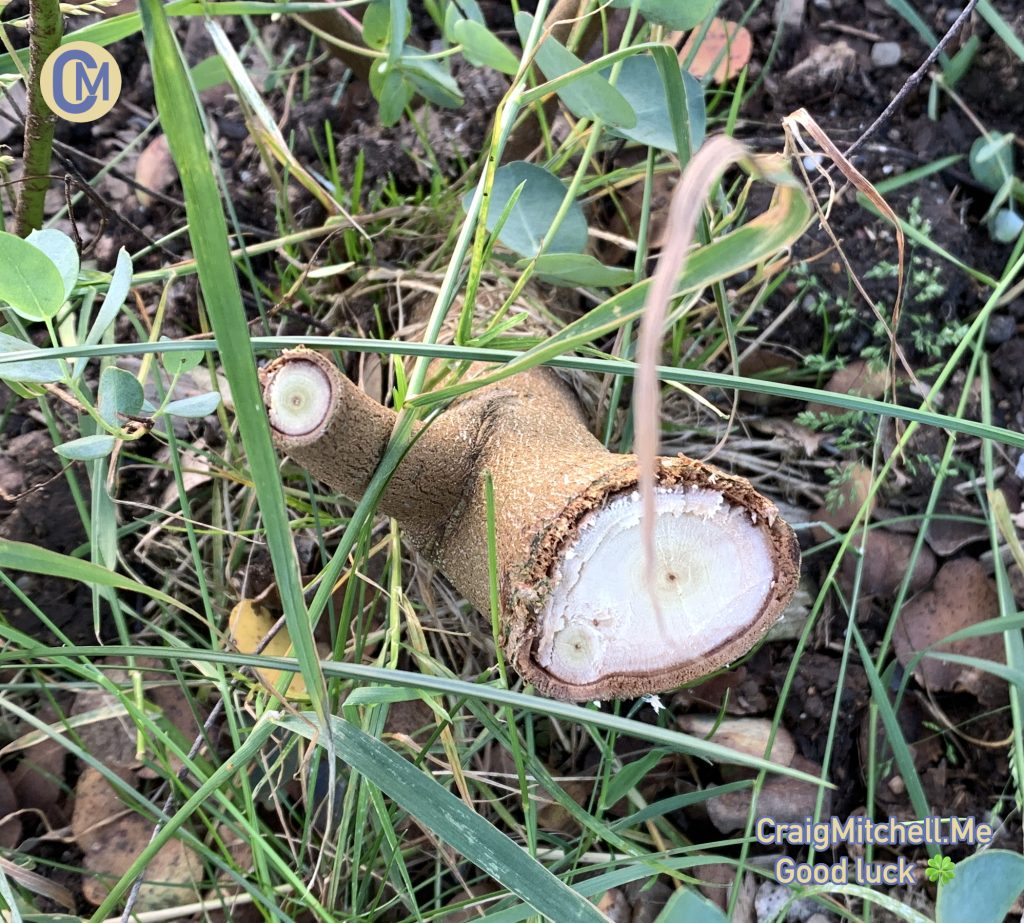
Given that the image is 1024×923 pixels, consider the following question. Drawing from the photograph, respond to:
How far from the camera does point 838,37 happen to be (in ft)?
4.63

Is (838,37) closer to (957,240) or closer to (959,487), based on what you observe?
(957,240)

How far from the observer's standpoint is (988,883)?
0.68 m

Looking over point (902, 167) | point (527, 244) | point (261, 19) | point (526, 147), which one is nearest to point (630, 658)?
point (527, 244)

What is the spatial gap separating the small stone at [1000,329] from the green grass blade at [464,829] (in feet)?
3.42

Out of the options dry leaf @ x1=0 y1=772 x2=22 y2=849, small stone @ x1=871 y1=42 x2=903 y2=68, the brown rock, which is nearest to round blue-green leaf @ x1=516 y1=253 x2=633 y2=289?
the brown rock

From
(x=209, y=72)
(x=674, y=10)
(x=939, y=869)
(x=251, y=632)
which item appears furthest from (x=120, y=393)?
(x=939, y=869)

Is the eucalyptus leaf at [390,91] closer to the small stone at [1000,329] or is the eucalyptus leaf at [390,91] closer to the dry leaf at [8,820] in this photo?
the small stone at [1000,329]

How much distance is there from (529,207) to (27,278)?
53 cm

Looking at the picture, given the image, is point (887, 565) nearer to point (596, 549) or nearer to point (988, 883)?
point (988, 883)

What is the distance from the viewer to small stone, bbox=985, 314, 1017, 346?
125 cm

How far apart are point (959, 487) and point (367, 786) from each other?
3.00ft

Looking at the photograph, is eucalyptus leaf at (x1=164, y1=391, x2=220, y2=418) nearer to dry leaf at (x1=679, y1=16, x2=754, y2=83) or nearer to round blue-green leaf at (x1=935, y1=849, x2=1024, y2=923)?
round blue-green leaf at (x1=935, y1=849, x2=1024, y2=923)

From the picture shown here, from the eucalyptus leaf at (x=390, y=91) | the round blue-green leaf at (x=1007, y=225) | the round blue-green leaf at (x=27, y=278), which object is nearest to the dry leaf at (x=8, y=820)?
the round blue-green leaf at (x=27, y=278)

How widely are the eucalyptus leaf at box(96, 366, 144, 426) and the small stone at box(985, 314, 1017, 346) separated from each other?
1.18 m
